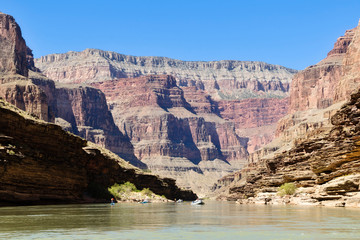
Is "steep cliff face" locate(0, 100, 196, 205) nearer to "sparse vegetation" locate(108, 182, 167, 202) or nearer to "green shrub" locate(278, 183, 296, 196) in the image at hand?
"sparse vegetation" locate(108, 182, 167, 202)

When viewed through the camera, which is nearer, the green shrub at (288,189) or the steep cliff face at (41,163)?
the steep cliff face at (41,163)

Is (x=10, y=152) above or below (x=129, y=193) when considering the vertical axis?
above

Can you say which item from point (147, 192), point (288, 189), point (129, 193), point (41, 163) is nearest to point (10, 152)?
point (41, 163)

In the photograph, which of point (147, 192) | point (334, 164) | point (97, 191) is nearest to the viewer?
point (334, 164)

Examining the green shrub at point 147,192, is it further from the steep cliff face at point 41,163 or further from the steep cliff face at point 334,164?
the steep cliff face at point 334,164

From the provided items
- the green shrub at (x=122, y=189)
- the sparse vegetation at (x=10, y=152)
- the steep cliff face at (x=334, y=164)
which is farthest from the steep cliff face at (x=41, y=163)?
the steep cliff face at (x=334, y=164)

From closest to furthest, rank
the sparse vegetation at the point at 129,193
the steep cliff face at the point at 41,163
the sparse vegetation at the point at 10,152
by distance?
the sparse vegetation at the point at 10,152, the steep cliff face at the point at 41,163, the sparse vegetation at the point at 129,193

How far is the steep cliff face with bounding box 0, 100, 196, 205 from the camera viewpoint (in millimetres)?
71688

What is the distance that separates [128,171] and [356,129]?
76.5 metres

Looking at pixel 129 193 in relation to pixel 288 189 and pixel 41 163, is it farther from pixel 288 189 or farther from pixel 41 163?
pixel 288 189

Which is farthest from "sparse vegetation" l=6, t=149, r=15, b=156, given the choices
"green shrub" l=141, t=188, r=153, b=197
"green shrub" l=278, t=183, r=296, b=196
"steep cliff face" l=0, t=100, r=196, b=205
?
"green shrub" l=141, t=188, r=153, b=197

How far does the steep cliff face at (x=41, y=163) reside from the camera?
2822 inches

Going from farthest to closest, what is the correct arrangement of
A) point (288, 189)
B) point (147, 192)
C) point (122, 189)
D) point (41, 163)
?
point (147, 192)
point (122, 189)
point (288, 189)
point (41, 163)

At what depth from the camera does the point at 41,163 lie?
78.4 meters
